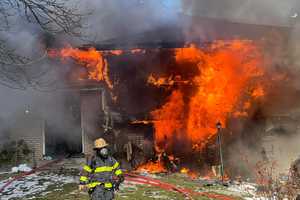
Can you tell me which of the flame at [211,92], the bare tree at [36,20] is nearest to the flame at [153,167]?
the flame at [211,92]

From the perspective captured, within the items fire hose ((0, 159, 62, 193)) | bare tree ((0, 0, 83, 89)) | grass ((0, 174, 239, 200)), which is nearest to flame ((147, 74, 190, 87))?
grass ((0, 174, 239, 200))

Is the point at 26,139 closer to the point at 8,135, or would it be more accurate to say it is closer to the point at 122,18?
the point at 8,135

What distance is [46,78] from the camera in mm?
10680

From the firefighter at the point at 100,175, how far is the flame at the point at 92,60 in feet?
19.0

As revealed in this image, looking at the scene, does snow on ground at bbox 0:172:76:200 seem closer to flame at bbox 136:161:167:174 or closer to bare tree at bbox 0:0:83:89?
flame at bbox 136:161:167:174

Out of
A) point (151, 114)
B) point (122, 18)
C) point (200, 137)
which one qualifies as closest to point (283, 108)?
point (200, 137)

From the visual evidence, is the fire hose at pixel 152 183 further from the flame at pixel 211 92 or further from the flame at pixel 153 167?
the flame at pixel 211 92

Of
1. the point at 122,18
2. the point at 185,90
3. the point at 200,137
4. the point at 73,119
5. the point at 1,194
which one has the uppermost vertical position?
the point at 122,18

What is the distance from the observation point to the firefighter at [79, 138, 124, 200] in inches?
213

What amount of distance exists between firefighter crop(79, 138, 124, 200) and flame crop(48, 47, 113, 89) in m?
5.79

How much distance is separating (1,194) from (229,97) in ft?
25.2

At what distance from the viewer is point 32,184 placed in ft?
27.1

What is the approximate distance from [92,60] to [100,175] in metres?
6.25

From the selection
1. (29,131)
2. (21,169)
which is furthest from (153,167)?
(29,131)
